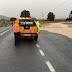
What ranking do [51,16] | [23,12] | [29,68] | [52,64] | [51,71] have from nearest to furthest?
1. [51,71]
2. [29,68]
3. [52,64]
4. [51,16]
5. [23,12]

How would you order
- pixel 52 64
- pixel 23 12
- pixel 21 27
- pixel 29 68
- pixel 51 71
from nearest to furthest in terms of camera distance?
1. pixel 51 71
2. pixel 29 68
3. pixel 52 64
4. pixel 21 27
5. pixel 23 12

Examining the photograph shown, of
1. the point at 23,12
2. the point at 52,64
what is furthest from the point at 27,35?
the point at 23,12

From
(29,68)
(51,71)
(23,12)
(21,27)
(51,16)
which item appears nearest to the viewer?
(51,71)

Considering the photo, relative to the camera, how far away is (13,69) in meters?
4.60

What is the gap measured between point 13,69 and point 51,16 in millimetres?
121107

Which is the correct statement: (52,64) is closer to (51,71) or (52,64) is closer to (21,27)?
(51,71)

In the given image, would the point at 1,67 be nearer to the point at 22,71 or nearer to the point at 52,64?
the point at 22,71

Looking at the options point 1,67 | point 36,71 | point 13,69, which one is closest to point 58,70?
point 36,71

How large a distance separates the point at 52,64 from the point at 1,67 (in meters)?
1.78

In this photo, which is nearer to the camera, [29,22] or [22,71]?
[22,71]

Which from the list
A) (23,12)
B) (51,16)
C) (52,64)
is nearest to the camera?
(52,64)

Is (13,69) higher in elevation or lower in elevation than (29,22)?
lower

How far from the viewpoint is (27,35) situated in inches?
401

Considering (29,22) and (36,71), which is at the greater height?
(29,22)
